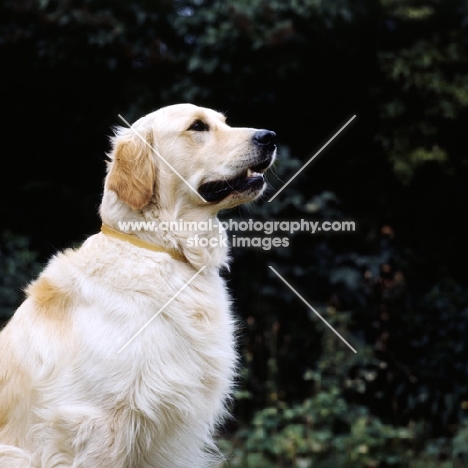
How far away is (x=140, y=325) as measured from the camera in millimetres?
2537

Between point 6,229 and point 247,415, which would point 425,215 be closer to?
point 247,415

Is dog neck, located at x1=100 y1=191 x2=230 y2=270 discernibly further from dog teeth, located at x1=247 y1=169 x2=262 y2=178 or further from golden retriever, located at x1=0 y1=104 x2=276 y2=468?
dog teeth, located at x1=247 y1=169 x2=262 y2=178

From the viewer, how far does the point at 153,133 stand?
2.94 meters

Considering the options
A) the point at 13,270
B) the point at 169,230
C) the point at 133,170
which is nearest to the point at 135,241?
the point at 169,230

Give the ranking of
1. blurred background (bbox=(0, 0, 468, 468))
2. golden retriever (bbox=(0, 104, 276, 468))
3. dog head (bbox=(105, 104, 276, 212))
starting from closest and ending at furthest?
golden retriever (bbox=(0, 104, 276, 468)), dog head (bbox=(105, 104, 276, 212)), blurred background (bbox=(0, 0, 468, 468))

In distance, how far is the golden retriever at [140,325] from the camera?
248cm

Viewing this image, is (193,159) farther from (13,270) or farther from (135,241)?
(13,270)

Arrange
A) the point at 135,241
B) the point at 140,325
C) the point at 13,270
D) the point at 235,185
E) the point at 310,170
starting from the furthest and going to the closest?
the point at 310,170 → the point at 13,270 → the point at 235,185 → the point at 135,241 → the point at 140,325

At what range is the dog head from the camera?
2833 millimetres

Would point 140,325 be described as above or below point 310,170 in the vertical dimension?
above

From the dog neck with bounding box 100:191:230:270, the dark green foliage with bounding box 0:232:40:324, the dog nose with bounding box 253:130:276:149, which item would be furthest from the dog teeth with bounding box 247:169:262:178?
the dark green foliage with bounding box 0:232:40:324

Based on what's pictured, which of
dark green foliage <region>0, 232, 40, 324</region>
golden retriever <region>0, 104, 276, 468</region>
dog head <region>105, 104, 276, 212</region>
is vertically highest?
dog head <region>105, 104, 276, 212</region>

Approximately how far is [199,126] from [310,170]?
2990 millimetres

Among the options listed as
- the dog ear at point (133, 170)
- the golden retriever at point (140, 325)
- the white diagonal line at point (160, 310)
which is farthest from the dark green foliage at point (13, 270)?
the white diagonal line at point (160, 310)
